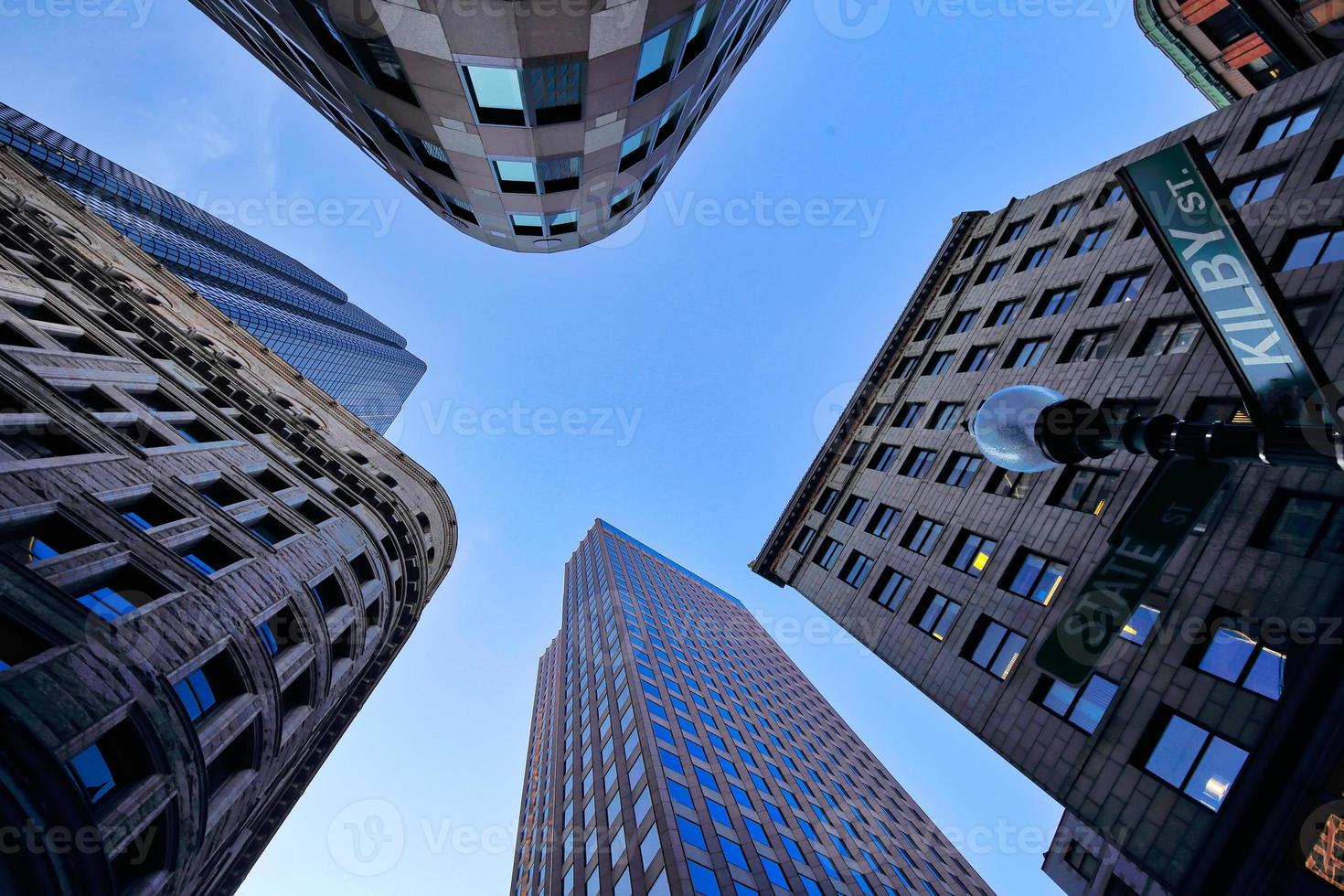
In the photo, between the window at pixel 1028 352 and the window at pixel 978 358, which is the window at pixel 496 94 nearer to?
the window at pixel 1028 352

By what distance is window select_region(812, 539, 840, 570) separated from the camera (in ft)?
106

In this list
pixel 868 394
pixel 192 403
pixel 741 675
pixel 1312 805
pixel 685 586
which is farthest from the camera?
pixel 685 586

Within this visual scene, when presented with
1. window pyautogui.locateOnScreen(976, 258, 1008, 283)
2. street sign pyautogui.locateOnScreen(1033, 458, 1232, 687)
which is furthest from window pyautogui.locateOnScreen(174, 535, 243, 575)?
window pyautogui.locateOnScreen(976, 258, 1008, 283)

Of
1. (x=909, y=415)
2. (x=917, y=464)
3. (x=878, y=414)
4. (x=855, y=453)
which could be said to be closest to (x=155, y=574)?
(x=917, y=464)

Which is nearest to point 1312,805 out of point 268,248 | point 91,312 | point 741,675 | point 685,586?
point 91,312

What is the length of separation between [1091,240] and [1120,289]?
14.4ft

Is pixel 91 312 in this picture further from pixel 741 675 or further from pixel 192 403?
pixel 741 675

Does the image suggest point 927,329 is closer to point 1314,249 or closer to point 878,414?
point 878,414

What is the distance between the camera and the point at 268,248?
200 metres

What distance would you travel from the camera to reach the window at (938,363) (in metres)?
30.2

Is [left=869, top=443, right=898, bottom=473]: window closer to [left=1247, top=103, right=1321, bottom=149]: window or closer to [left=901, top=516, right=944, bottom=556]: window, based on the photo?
[left=901, top=516, right=944, bottom=556]: window

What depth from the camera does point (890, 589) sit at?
2609 centimetres

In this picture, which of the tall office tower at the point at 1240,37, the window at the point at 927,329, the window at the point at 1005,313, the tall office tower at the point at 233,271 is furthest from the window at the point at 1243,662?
the tall office tower at the point at 233,271

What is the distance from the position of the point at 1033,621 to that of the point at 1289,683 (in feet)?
22.4
